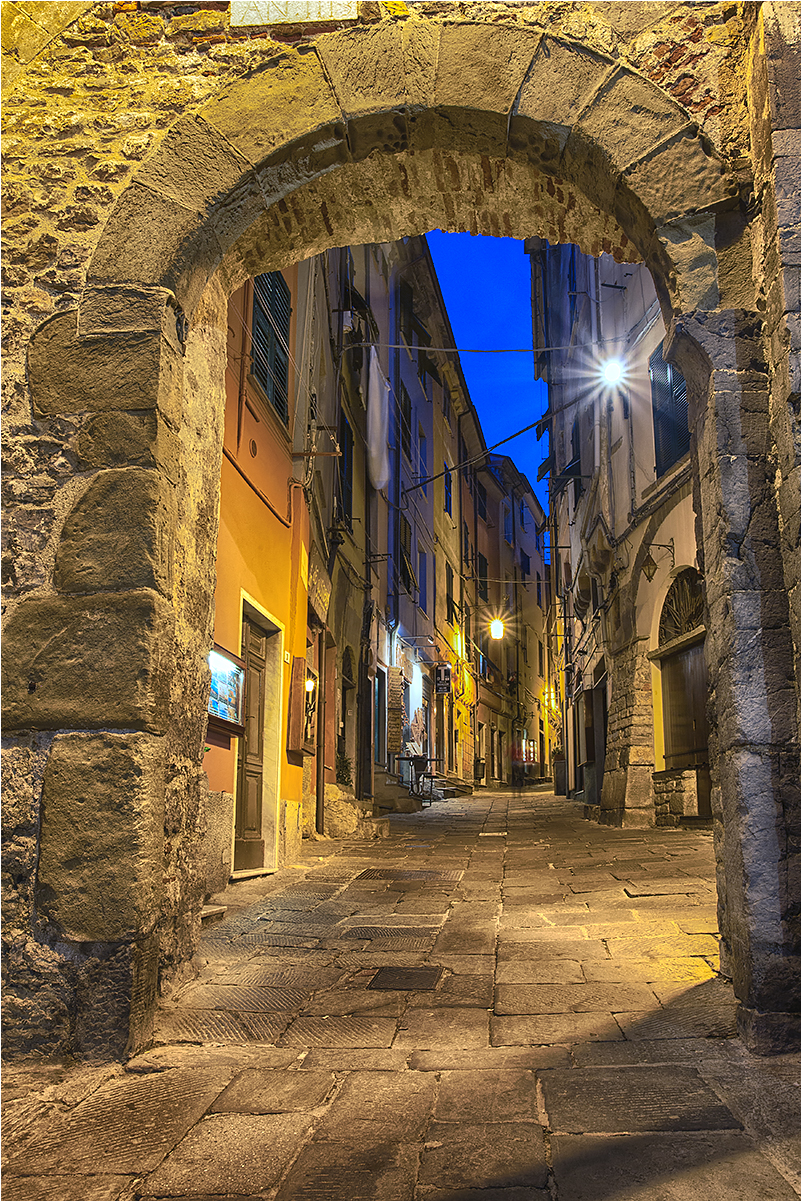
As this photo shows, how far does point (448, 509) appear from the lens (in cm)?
2423

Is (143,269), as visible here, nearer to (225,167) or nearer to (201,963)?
(225,167)

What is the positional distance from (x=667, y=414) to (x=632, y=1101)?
27.3ft

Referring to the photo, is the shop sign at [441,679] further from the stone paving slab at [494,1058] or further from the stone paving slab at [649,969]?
the stone paving slab at [494,1058]

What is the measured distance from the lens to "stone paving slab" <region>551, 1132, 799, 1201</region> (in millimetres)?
1906

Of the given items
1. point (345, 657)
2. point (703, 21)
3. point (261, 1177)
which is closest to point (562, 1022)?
point (261, 1177)

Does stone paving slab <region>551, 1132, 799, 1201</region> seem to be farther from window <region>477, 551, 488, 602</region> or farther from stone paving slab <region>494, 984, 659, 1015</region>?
window <region>477, 551, 488, 602</region>

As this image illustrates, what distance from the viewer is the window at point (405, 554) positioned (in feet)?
54.9

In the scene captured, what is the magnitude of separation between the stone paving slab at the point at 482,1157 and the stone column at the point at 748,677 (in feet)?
3.08

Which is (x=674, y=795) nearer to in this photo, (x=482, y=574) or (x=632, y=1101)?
(x=632, y=1101)

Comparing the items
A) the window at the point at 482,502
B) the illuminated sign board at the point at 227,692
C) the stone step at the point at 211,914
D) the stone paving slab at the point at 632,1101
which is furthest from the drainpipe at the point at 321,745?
the window at the point at 482,502

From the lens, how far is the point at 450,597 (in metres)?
24.1

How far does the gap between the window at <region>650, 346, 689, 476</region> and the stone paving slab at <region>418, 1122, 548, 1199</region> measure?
309 inches

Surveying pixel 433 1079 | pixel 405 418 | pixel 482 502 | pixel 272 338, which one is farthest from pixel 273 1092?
pixel 482 502

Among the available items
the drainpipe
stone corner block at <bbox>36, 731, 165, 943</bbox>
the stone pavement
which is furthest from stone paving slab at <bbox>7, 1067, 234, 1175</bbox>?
the drainpipe
